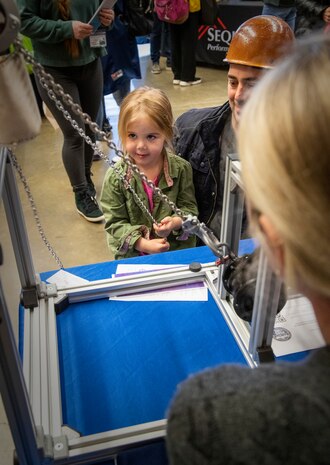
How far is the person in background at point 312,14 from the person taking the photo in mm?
2650

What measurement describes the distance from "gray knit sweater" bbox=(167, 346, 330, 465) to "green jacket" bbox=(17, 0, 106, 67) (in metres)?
1.82

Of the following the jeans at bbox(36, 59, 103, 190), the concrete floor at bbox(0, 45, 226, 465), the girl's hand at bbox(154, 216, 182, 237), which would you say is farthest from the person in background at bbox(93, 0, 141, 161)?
the girl's hand at bbox(154, 216, 182, 237)

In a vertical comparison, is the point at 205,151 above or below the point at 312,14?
below

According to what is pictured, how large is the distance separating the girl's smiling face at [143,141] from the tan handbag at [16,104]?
779 mm

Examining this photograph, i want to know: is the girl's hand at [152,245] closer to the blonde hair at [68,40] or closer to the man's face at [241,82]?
the man's face at [241,82]

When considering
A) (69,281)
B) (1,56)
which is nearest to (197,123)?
(69,281)

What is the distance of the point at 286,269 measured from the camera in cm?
45

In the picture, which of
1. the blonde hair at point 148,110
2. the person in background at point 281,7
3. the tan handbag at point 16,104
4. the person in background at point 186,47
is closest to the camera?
the tan handbag at point 16,104

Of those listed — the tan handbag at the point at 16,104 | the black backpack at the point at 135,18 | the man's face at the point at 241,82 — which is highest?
the tan handbag at the point at 16,104

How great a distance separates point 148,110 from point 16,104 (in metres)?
0.84

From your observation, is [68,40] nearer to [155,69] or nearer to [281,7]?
[281,7]

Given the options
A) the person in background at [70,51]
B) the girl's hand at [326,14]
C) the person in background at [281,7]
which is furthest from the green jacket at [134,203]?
the person in background at [281,7]

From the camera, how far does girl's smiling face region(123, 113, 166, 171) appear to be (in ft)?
4.64

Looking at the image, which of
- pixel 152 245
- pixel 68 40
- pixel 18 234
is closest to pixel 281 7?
pixel 68 40
